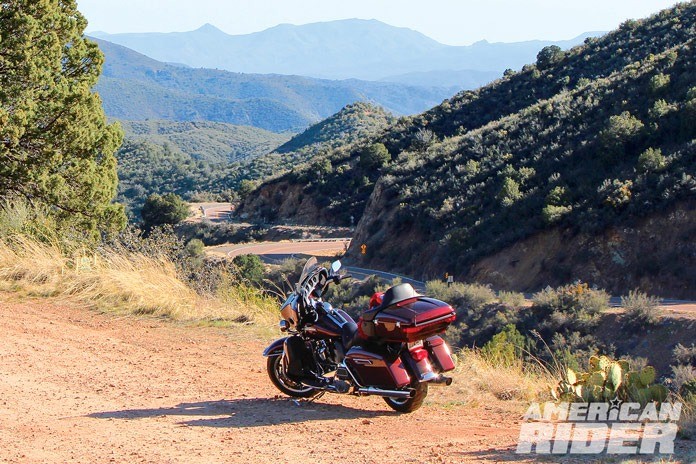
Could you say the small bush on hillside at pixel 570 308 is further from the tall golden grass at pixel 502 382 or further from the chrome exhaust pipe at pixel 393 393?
the chrome exhaust pipe at pixel 393 393

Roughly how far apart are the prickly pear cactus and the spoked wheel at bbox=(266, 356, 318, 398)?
2132 millimetres

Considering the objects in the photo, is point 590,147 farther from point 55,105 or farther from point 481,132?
point 55,105

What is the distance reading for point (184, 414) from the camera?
6605mm

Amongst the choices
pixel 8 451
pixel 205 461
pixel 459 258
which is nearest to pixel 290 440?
pixel 205 461

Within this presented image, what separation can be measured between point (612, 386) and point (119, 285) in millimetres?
7069

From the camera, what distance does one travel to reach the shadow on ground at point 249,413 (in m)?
6.42

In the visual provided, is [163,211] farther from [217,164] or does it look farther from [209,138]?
[209,138]

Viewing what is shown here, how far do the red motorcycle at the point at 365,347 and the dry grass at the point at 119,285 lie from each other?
349 cm

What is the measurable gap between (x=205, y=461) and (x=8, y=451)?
1.28m

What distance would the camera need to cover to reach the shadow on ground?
6418mm

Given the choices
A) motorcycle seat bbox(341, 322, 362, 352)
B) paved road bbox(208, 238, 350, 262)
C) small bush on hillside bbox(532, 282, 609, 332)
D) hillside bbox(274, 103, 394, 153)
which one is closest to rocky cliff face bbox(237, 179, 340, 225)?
paved road bbox(208, 238, 350, 262)

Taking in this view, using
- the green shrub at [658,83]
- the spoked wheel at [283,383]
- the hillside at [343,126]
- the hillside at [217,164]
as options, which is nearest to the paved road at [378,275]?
the green shrub at [658,83]

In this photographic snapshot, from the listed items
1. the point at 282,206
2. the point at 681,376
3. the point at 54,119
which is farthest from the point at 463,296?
the point at 282,206

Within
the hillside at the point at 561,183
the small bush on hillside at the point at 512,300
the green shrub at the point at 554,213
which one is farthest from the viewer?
the green shrub at the point at 554,213
